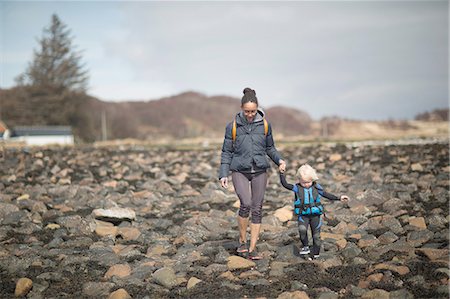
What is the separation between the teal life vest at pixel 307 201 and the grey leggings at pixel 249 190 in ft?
1.59

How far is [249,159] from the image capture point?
6.34 meters

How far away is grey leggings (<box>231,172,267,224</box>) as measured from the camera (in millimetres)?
6410

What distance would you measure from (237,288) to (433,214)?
447cm

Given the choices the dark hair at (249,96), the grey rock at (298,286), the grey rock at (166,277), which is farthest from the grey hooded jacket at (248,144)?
the grey rock at (298,286)

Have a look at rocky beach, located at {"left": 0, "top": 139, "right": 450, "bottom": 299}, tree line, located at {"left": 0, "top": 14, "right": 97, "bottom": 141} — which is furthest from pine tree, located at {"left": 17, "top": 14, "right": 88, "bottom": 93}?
rocky beach, located at {"left": 0, "top": 139, "right": 450, "bottom": 299}

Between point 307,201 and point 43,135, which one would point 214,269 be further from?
point 43,135

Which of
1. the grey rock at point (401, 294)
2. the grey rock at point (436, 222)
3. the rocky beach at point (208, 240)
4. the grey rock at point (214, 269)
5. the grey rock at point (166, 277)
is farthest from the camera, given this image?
the grey rock at point (436, 222)

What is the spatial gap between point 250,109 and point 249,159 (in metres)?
0.68

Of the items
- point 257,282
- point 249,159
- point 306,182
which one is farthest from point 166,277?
point 306,182

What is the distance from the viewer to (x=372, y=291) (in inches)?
195

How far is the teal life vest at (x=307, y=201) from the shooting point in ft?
20.4

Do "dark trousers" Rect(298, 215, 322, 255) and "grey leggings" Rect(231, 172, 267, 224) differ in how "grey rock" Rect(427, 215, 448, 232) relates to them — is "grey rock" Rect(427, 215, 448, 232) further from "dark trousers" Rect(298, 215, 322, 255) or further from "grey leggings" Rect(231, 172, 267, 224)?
"grey leggings" Rect(231, 172, 267, 224)

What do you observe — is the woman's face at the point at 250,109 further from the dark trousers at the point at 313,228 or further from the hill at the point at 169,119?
the hill at the point at 169,119

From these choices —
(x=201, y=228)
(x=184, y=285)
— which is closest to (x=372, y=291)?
(x=184, y=285)
